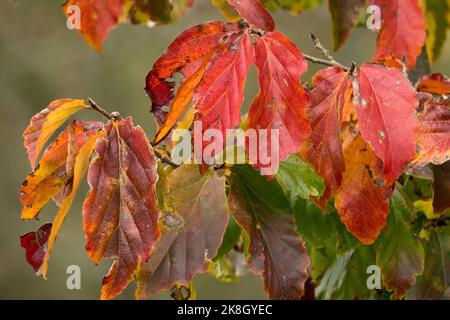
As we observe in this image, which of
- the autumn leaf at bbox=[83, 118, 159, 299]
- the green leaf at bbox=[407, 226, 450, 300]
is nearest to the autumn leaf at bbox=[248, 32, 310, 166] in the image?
the autumn leaf at bbox=[83, 118, 159, 299]

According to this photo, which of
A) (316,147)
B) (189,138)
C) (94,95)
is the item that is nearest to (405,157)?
(316,147)

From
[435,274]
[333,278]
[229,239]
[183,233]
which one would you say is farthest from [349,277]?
[183,233]

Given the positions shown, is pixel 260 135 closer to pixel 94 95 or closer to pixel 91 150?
pixel 91 150

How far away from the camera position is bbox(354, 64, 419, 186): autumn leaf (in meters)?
0.67

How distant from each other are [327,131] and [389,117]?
0.07 meters

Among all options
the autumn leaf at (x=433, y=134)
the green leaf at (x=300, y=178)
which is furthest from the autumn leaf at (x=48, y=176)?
the autumn leaf at (x=433, y=134)

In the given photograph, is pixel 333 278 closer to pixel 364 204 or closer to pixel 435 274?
pixel 435 274

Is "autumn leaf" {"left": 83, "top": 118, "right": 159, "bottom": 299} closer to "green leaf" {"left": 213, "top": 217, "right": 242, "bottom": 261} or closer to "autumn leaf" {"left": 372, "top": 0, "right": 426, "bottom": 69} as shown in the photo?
"green leaf" {"left": 213, "top": 217, "right": 242, "bottom": 261}

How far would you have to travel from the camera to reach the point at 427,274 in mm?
942

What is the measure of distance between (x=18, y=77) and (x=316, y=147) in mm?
3184

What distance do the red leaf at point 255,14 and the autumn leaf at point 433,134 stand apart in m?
0.17

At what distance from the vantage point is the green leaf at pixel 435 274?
93cm

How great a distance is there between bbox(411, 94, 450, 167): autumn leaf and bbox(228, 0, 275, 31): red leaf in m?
0.17

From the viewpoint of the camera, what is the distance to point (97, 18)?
3.08 feet
